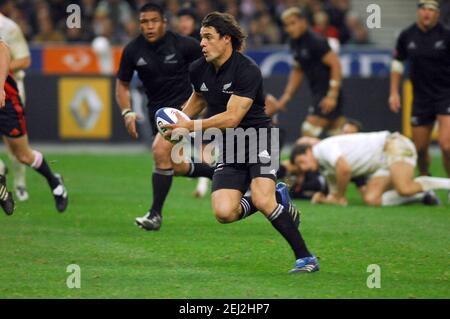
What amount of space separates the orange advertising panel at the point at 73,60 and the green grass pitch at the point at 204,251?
8.37 metres

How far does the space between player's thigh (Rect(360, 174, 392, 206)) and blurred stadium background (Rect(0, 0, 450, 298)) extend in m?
0.21

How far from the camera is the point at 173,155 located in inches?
453

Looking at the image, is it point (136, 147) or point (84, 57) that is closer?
point (136, 147)

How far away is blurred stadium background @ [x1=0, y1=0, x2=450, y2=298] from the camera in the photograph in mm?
8484

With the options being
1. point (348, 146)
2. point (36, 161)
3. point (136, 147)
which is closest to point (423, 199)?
point (348, 146)

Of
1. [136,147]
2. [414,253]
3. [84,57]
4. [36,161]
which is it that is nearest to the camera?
[414,253]

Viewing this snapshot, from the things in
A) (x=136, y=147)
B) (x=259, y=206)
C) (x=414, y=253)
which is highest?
(x=259, y=206)

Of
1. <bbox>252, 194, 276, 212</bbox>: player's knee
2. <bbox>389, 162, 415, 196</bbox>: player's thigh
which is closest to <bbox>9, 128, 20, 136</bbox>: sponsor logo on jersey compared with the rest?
<bbox>252, 194, 276, 212</bbox>: player's knee

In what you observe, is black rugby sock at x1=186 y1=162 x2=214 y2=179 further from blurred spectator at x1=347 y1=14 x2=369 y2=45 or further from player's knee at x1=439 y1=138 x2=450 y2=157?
blurred spectator at x1=347 y1=14 x2=369 y2=45

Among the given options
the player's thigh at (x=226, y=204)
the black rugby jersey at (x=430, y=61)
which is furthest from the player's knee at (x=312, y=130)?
the player's thigh at (x=226, y=204)

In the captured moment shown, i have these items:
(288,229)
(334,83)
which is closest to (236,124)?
(288,229)

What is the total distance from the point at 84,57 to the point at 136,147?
2.71 metres

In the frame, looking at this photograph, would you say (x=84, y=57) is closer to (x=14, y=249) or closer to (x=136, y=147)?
(x=136, y=147)

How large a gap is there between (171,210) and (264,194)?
4411 millimetres
